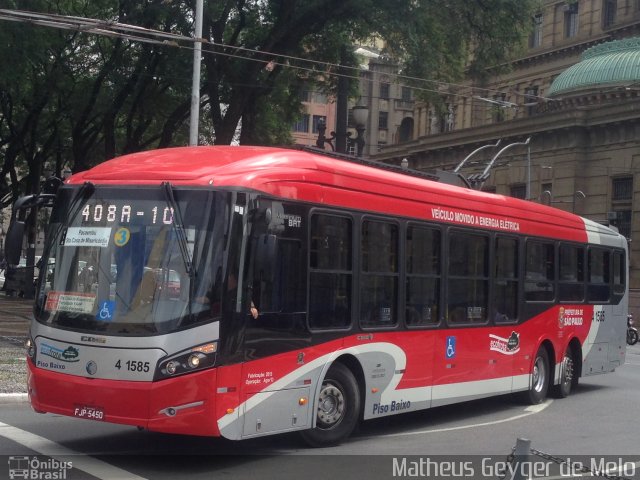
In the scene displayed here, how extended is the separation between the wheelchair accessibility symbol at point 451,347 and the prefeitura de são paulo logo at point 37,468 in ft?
17.6

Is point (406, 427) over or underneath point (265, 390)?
underneath

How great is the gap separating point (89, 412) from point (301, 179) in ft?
10.3

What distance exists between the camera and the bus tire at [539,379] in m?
15.1

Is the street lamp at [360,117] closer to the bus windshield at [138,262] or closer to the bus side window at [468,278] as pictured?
the bus side window at [468,278]

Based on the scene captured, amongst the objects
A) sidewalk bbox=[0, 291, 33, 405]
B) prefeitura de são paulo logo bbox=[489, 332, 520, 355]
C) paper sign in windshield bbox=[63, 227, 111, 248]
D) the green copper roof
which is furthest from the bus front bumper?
the green copper roof

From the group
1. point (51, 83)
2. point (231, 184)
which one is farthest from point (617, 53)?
point (231, 184)

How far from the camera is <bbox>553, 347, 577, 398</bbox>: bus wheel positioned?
1620cm

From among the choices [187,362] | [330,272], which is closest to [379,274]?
[330,272]

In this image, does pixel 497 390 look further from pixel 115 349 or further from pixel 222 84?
pixel 222 84

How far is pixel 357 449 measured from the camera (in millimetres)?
10562

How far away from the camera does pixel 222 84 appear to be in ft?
90.3

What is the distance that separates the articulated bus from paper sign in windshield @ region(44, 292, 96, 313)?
21 millimetres

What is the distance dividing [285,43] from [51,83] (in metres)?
12.9

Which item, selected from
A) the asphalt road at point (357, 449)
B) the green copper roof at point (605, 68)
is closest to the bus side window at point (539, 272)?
the asphalt road at point (357, 449)
